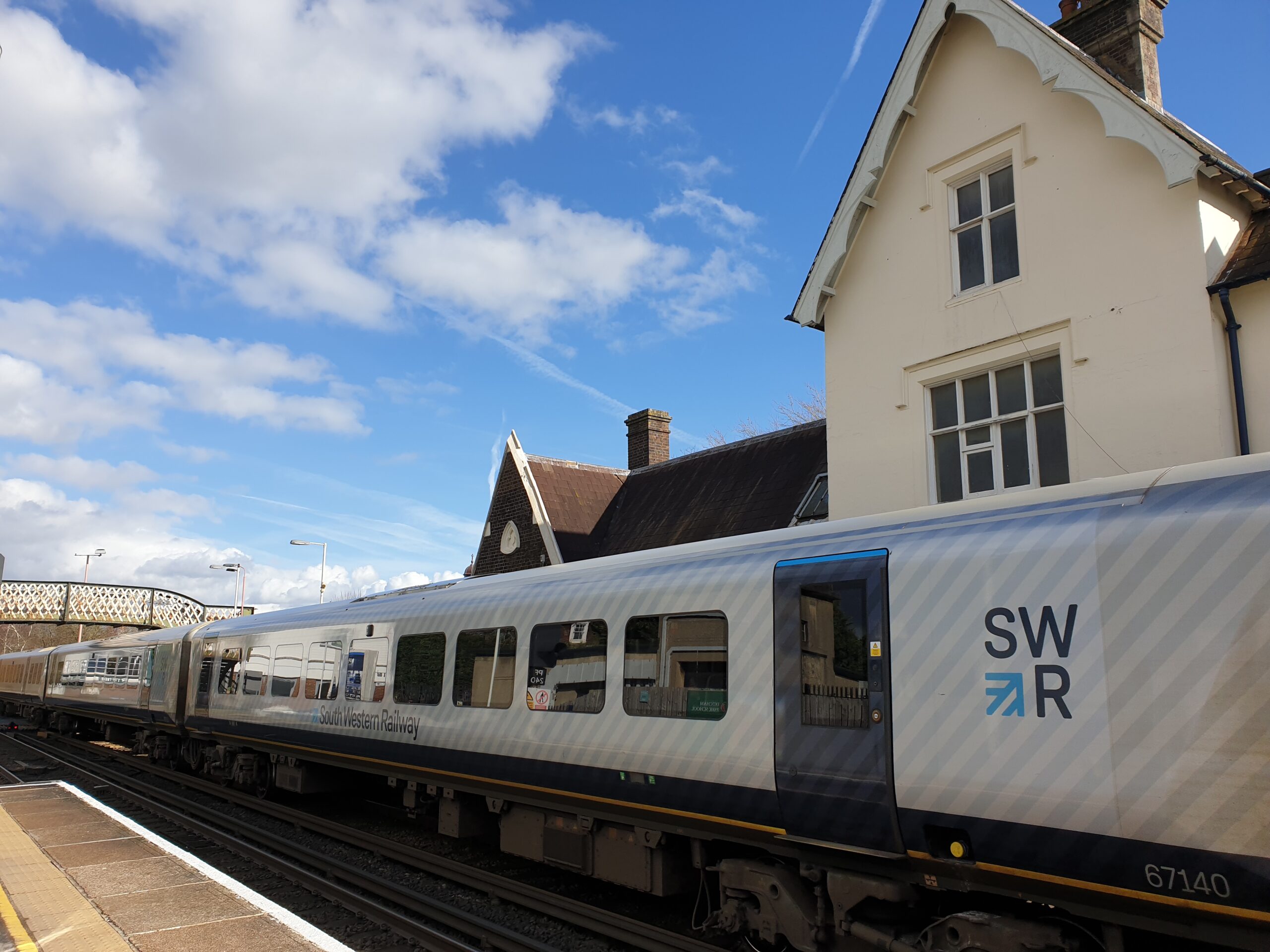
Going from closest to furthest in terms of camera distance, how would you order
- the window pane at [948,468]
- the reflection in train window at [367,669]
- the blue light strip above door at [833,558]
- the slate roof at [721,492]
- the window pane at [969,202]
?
1. the blue light strip above door at [833,558]
2. the reflection in train window at [367,669]
3. the window pane at [948,468]
4. the window pane at [969,202]
5. the slate roof at [721,492]

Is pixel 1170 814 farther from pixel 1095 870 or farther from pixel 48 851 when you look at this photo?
pixel 48 851

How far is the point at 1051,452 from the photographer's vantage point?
415 inches

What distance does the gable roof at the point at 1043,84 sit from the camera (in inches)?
383

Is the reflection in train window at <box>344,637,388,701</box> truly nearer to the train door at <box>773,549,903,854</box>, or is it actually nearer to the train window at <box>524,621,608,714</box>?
the train window at <box>524,621,608,714</box>

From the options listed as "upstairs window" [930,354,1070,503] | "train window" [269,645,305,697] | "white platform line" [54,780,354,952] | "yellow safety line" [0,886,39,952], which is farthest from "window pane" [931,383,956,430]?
"yellow safety line" [0,886,39,952]

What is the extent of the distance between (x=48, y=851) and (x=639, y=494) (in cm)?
1891

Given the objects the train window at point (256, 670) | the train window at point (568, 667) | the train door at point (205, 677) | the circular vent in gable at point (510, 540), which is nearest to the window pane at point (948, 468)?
the train window at point (568, 667)

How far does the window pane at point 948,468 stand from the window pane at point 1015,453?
1.85ft

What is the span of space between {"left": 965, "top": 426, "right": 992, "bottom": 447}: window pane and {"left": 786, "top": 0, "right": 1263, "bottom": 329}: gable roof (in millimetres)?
3175

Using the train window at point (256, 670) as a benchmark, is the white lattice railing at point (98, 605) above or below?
above

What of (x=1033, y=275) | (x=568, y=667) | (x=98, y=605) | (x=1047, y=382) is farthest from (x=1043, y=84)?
(x=98, y=605)

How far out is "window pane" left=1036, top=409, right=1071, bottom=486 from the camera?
10406mm

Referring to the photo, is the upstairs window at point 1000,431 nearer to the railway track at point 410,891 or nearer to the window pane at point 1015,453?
the window pane at point 1015,453

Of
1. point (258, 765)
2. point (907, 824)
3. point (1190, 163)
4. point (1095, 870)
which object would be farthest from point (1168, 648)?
point (258, 765)
